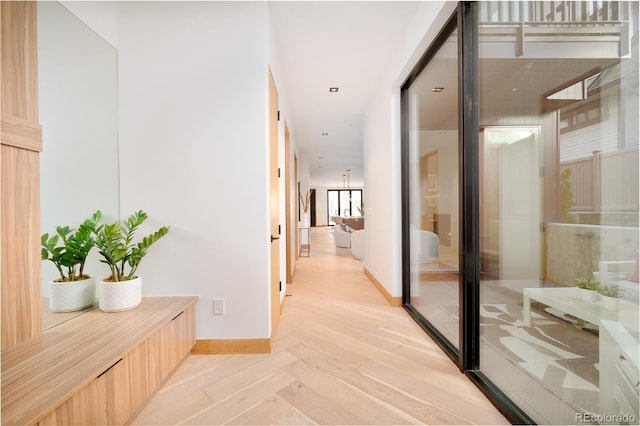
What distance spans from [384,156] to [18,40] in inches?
120

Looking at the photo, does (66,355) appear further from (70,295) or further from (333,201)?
(333,201)

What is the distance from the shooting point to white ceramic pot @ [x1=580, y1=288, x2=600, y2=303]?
3.30 ft

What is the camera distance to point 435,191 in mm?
2387

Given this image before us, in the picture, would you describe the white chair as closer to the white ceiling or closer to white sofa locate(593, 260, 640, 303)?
white sofa locate(593, 260, 640, 303)

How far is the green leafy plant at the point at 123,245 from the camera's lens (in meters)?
1.72

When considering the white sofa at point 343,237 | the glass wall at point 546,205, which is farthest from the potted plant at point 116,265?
the white sofa at point 343,237

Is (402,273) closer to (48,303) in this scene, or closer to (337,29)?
(337,29)

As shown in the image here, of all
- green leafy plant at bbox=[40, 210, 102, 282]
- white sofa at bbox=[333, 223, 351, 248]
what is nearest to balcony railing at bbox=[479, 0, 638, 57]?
green leafy plant at bbox=[40, 210, 102, 282]

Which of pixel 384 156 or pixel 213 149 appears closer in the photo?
pixel 213 149

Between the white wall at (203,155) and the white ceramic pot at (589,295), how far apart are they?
1695 millimetres

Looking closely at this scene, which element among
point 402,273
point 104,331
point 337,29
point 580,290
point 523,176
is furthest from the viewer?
point 402,273

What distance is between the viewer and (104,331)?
1.48 metres

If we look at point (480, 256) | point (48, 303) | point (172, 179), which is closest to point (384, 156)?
point (480, 256)

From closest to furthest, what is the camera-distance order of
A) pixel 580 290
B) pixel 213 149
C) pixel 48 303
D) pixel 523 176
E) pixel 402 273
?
1. pixel 580 290
2. pixel 523 176
3. pixel 48 303
4. pixel 213 149
5. pixel 402 273
